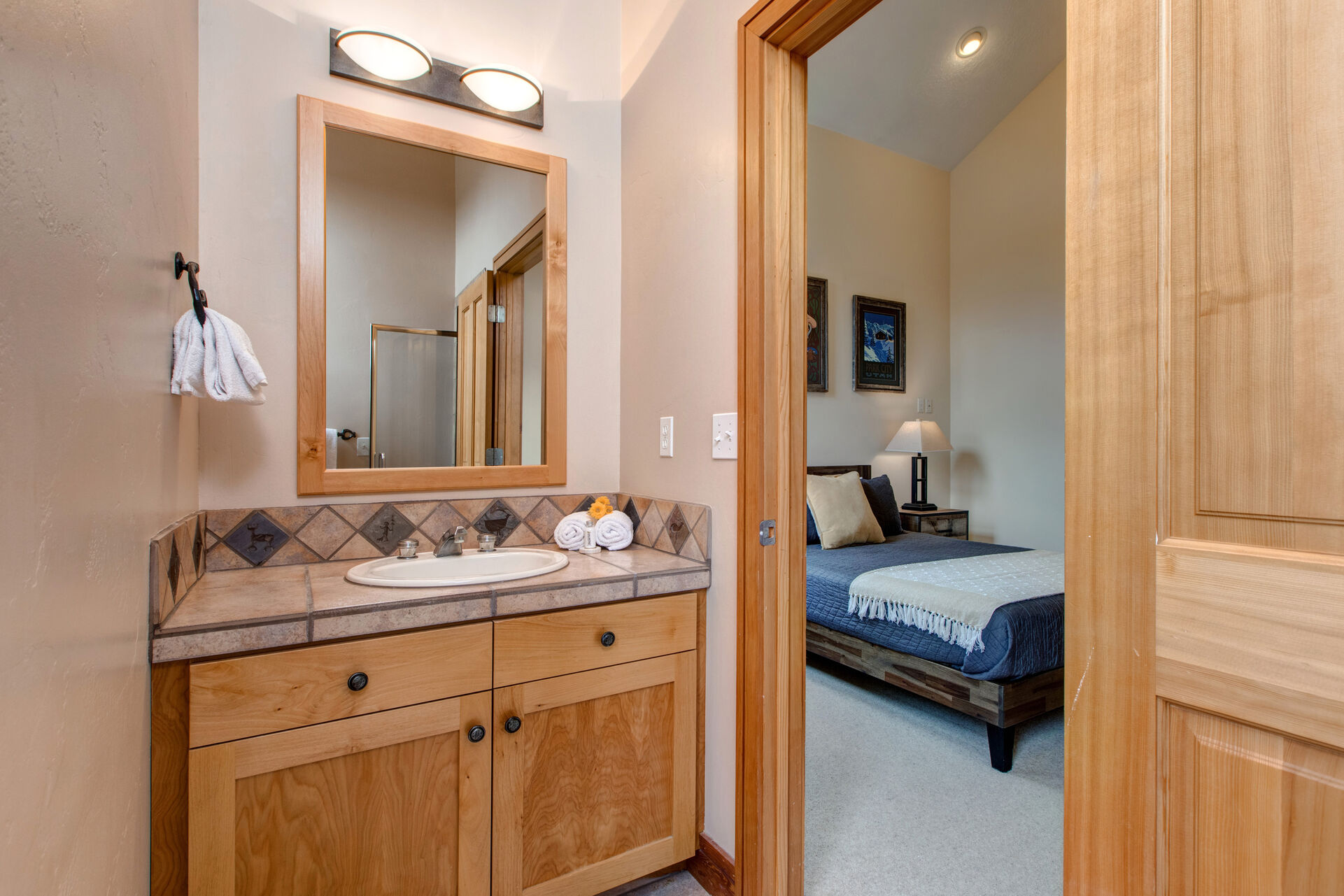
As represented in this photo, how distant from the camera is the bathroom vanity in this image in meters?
1.12

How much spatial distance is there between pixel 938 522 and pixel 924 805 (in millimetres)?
2772

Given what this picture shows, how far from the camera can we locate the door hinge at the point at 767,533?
144 cm

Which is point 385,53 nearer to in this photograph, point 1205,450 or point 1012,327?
point 1205,450

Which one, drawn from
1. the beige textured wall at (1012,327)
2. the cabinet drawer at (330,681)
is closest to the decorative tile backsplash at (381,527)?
the cabinet drawer at (330,681)

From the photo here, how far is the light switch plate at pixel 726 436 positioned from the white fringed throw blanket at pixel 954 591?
4.54ft

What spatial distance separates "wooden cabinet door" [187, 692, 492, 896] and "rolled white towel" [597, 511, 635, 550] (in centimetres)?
60

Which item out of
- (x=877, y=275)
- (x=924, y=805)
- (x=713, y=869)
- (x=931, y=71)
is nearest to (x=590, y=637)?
(x=713, y=869)

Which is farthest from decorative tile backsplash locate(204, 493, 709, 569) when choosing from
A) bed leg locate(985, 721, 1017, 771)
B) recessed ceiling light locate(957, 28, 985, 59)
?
recessed ceiling light locate(957, 28, 985, 59)

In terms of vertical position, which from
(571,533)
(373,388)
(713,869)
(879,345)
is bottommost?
(713,869)

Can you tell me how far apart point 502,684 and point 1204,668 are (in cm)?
120

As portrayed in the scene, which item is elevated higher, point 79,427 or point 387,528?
point 79,427

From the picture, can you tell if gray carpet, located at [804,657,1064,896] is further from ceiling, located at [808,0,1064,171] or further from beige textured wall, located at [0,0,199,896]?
ceiling, located at [808,0,1064,171]

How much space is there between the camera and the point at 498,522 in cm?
191

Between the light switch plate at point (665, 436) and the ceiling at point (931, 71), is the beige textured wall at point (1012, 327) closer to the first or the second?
the ceiling at point (931, 71)
